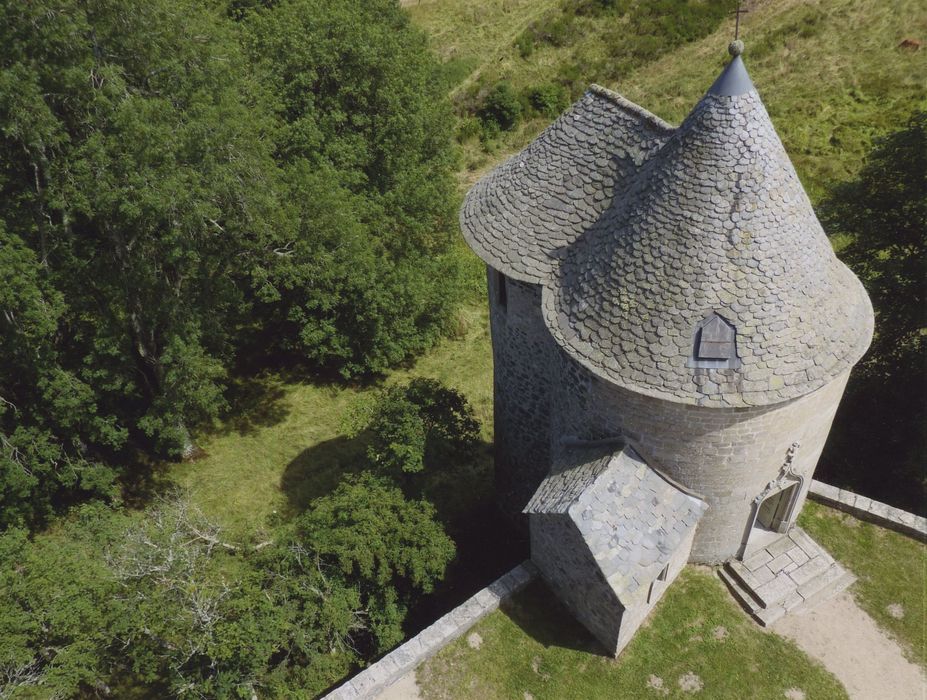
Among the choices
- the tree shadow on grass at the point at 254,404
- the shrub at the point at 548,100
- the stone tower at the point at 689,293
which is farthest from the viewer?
the shrub at the point at 548,100

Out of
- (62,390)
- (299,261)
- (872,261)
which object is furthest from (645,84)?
(62,390)

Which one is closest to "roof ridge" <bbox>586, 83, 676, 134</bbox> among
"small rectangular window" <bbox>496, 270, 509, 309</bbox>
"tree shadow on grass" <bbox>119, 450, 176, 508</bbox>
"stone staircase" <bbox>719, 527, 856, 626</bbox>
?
"small rectangular window" <bbox>496, 270, 509, 309</bbox>

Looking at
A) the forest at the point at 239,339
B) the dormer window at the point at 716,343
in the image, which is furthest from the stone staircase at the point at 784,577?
the dormer window at the point at 716,343

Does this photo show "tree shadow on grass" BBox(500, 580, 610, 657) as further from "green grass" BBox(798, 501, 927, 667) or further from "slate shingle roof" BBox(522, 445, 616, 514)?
"green grass" BBox(798, 501, 927, 667)

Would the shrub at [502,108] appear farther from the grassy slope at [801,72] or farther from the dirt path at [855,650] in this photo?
the dirt path at [855,650]

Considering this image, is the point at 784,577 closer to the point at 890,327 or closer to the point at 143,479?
the point at 890,327

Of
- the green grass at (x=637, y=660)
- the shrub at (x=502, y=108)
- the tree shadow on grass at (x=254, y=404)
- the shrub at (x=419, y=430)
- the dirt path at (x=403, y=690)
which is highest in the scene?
the shrub at (x=502, y=108)

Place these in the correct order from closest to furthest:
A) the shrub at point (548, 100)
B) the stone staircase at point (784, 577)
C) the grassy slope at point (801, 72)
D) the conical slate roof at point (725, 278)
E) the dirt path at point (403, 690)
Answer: the conical slate roof at point (725, 278) → the dirt path at point (403, 690) → the stone staircase at point (784, 577) → the grassy slope at point (801, 72) → the shrub at point (548, 100)

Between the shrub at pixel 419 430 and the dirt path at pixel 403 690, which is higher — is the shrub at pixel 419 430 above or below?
above
